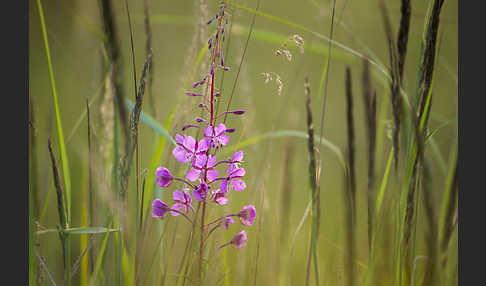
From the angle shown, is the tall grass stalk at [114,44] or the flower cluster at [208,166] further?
the flower cluster at [208,166]

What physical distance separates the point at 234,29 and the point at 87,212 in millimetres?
762

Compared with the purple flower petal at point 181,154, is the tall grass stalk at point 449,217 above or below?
below

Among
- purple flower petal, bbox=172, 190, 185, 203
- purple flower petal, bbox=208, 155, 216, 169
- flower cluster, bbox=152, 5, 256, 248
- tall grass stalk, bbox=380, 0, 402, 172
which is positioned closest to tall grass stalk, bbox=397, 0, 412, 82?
tall grass stalk, bbox=380, 0, 402, 172

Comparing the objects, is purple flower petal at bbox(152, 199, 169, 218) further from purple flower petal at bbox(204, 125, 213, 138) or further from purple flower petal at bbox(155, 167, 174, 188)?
purple flower petal at bbox(204, 125, 213, 138)

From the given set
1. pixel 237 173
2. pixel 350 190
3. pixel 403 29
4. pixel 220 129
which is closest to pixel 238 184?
pixel 237 173

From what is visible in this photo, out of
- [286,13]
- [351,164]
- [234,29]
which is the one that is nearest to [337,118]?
[286,13]

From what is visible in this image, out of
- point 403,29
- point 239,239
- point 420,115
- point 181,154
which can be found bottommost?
point 239,239

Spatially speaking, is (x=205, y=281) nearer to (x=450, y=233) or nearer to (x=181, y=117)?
(x=181, y=117)

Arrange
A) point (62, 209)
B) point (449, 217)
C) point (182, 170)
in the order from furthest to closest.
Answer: point (182, 170)
point (449, 217)
point (62, 209)

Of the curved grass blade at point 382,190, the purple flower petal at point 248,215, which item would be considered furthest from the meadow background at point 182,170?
the purple flower petal at point 248,215

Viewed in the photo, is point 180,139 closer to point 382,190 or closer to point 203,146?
point 203,146

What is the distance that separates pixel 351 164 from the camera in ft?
2.90

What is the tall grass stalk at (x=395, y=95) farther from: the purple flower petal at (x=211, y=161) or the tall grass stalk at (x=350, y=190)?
the purple flower petal at (x=211, y=161)

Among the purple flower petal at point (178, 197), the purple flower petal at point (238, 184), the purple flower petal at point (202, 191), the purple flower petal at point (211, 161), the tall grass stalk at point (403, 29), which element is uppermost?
the tall grass stalk at point (403, 29)
